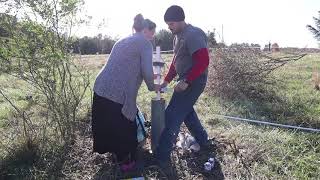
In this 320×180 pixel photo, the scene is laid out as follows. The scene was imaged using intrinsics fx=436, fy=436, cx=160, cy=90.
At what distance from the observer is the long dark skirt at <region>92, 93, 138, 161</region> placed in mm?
4418

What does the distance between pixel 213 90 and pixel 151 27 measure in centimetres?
430

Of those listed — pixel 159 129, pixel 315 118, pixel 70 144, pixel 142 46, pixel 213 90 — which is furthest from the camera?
pixel 213 90

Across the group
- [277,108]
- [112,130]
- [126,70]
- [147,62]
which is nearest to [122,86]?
[126,70]

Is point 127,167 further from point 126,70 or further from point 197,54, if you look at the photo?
point 197,54

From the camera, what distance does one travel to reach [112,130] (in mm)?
4461

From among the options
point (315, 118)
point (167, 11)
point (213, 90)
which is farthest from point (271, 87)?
point (167, 11)

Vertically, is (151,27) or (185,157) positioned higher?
(151,27)

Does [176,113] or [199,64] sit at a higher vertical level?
[199,64]

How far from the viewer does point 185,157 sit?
4.93 m

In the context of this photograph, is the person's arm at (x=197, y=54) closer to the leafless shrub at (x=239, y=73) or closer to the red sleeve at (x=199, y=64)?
the red sleeve at (x=199, y=64)

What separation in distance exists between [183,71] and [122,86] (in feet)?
2.27

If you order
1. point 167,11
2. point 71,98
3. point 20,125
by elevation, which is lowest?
point 20,125

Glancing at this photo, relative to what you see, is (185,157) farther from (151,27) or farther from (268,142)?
(151,27)

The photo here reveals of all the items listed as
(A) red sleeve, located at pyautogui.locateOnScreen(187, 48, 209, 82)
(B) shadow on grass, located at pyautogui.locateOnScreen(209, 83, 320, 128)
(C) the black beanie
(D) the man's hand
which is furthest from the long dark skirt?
(B) shadow on grass, located at pyautogui.locateOnScreen(209, 83, 320, 128)
